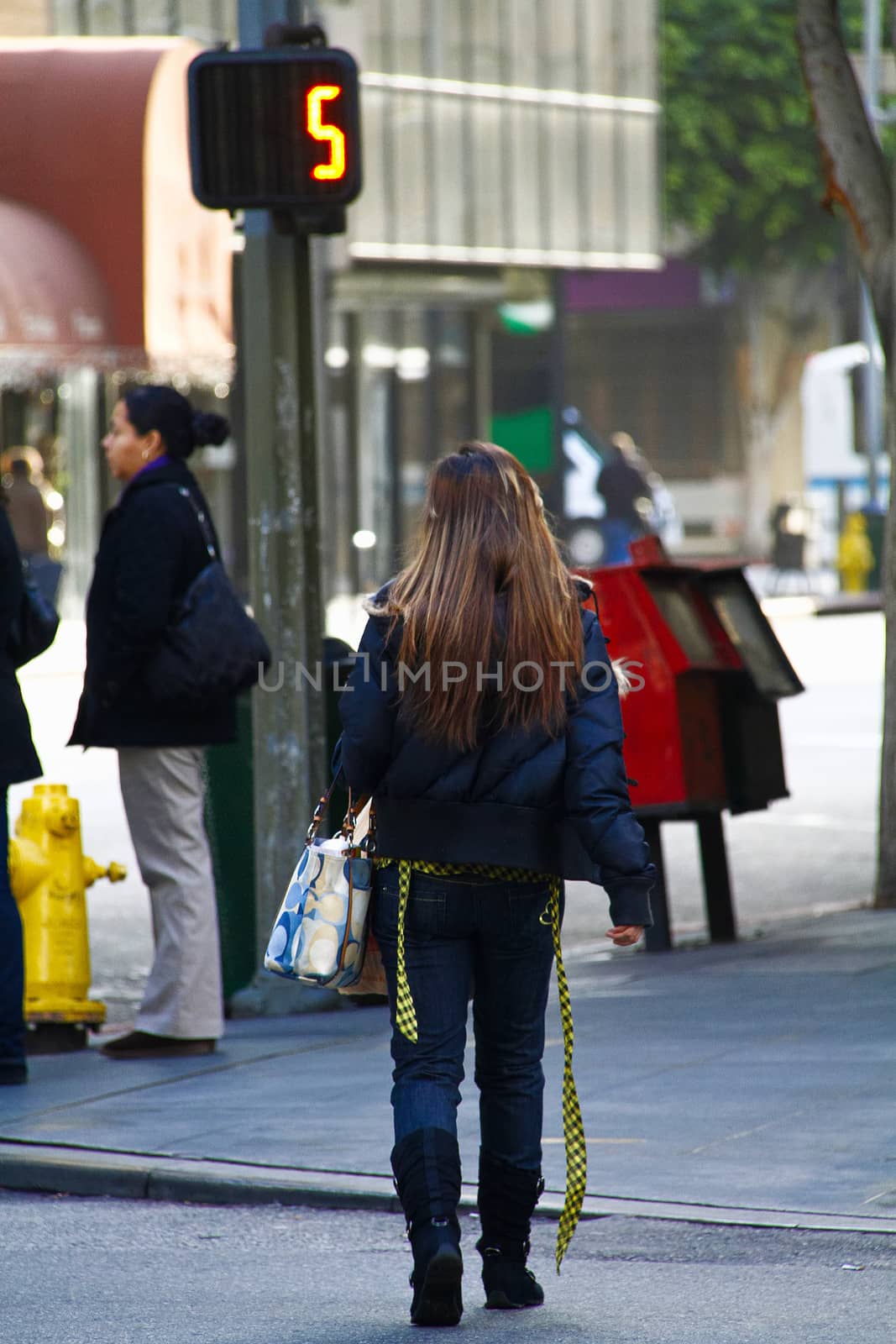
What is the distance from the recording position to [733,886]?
36.0 ft

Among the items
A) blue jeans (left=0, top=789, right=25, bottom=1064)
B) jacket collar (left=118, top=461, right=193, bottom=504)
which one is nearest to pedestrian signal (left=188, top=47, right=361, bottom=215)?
jacket collar (left=118, top=461, right=193, bottom=504)

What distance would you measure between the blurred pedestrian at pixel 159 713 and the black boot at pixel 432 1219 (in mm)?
2637

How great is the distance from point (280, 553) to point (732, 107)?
116ft

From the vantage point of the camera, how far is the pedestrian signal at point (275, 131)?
308 inches

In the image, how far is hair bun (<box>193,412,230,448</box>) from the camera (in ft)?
24.0

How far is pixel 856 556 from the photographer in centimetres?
3155

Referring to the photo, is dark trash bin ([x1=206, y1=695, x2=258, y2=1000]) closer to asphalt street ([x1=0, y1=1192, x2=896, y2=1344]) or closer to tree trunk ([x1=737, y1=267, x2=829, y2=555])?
asphalt street ([x1=0, y1=1192, x2=896, y2=1344])

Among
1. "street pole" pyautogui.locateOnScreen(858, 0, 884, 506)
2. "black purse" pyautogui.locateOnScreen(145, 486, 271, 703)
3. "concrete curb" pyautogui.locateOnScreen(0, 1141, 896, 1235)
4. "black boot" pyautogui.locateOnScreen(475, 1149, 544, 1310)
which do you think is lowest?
"concrete curb" pyautogui.locateOnScreen(0, 1141, 896, 1235)

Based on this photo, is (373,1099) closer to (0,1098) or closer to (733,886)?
(0,1098)

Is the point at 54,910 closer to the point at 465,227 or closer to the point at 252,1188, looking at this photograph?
the point at 252,1188

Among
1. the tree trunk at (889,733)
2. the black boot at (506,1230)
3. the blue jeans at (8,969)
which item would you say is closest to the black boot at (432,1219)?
the black boot at (506,1230)

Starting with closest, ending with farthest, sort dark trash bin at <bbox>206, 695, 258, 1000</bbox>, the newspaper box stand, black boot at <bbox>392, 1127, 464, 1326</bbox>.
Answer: black boot at <bbox>392, 1127, 464, 1326</bbox> → dark trash bin at <bbox>206, 695, 258, 1000</bbox> → the newspaper box stand

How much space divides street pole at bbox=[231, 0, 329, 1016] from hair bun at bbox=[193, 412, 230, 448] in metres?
0.58

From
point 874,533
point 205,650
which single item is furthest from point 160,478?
point 874,533
